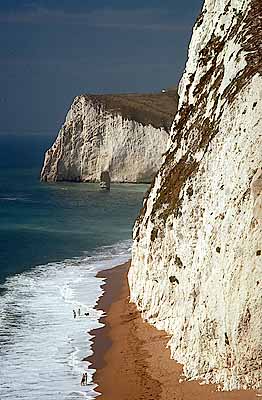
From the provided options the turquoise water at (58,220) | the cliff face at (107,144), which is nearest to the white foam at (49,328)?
the turquoise water at (58,220)

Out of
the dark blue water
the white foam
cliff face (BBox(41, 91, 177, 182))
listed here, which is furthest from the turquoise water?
cliff face (BBox(41, 91, 177, 182))

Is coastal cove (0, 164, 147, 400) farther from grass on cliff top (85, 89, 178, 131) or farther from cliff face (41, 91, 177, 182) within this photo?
grass on cliff top (85, 89, 178, 131)

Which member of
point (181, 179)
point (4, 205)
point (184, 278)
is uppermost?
point (181, 179)

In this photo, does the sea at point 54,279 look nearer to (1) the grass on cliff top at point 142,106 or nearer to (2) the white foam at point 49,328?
(2) the white foam at point 49,328

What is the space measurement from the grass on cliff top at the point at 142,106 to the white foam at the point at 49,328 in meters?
64.0

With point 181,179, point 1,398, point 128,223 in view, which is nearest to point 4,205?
point 128,223

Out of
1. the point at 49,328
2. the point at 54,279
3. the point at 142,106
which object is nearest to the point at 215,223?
the point at 49,328

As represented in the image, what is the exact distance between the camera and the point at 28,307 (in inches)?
1582

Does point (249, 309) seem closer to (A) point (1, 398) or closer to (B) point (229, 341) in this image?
(B) point (229, 341)

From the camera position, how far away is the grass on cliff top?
117 meters

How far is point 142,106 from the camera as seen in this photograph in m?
122

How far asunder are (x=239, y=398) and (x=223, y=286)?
131 inches

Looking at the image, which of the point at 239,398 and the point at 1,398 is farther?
the point at 1,398

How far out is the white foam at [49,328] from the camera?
2819cm
